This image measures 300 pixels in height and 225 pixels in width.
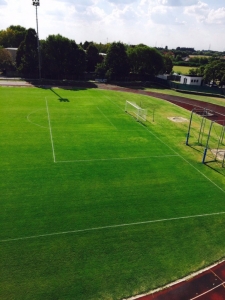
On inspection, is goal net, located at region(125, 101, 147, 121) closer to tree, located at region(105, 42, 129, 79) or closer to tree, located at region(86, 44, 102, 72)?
tree, located at region(105, 42, 129, 79)

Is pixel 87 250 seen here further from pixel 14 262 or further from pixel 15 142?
pixel 15 142

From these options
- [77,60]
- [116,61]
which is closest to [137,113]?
[116,61]

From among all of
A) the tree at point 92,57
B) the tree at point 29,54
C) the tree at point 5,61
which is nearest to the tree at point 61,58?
the tree at point 29,54

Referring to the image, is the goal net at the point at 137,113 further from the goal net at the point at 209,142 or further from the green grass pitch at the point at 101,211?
the goal net at the point at 209,142

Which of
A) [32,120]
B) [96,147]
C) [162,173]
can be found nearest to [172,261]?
[162,173]

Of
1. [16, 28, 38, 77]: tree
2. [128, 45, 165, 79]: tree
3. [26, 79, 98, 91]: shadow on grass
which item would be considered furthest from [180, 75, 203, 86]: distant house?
[16, 28, 38, 77]: tree

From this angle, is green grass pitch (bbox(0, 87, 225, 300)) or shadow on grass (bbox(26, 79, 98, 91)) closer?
green grass pitch (bbox(0, 87, 225, 300))
